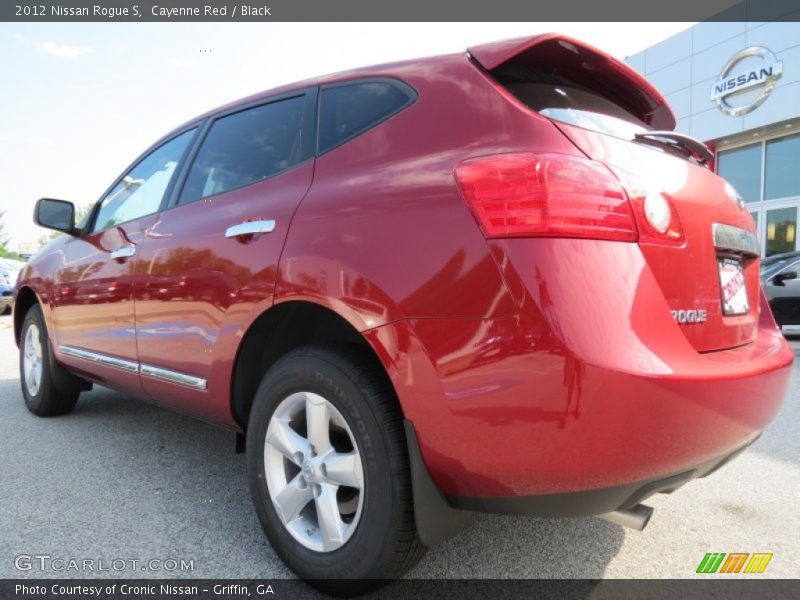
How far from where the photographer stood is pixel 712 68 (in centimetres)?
1642

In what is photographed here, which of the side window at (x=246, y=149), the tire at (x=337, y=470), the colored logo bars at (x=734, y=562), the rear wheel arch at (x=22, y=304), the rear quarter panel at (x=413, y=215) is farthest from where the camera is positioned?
the rear wheel arch at (x=22, y=304)

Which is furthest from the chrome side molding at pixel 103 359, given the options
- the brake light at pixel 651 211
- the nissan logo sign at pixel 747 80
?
the nissan logo sign at pixel 747 80

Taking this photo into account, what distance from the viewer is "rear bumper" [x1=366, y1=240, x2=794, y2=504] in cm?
132

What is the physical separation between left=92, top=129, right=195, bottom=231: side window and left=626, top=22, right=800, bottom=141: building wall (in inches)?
608

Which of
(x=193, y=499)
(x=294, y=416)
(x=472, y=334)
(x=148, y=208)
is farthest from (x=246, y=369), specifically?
(x=148, y=208)

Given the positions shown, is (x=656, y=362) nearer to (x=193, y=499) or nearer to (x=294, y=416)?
(x=294, y=416)

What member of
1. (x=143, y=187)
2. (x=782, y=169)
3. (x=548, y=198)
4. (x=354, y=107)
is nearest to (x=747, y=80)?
(x=782, y=169)

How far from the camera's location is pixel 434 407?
1.49 m

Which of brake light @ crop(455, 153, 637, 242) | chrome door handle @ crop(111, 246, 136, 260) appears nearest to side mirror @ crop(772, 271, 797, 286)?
brake light @ crop(455, 153, 637, 242)

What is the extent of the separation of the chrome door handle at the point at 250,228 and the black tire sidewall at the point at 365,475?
473 mm

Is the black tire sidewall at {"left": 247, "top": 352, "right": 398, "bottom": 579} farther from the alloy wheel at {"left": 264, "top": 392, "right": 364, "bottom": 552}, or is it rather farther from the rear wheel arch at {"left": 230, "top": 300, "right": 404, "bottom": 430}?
the rear wheel arch at {"left": 230, "top": 300, "right": 404, "bottom": 430}

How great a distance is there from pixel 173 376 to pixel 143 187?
4.22 ft

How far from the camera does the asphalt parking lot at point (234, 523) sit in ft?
6.60

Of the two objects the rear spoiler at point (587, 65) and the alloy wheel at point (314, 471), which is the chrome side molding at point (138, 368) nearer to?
the alloy wheel at point (314, 471)
